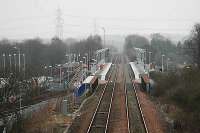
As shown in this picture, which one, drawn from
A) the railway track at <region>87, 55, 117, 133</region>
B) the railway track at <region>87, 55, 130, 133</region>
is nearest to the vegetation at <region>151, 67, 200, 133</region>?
the railway track at <region>87, 55, 130, 133</region>

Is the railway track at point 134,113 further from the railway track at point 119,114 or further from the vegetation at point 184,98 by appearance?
the vegetation at point 184,98

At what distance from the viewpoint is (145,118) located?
17656 mm

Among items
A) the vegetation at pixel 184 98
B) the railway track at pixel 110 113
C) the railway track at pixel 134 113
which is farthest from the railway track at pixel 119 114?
the vegetation at pixel 184 98

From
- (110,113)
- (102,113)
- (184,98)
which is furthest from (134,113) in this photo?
(184,98)

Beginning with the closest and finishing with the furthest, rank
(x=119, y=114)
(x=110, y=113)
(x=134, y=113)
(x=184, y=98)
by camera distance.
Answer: (x=119, y=114) < (x=110, y=113) < (x=134, y=113) < (x=184, y=98)

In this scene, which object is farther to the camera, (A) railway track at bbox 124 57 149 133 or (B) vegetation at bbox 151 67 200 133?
(B) vegetation at bbox 151 67 200 133

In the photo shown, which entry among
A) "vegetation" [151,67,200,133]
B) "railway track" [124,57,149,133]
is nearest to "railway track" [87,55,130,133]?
"railway track" [124,57,149,133]

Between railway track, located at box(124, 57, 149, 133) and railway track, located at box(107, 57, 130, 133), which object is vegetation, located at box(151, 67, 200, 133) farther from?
railway track, located at box(107, 57, 130, 133)

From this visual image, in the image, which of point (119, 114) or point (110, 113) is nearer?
point (119, 114)

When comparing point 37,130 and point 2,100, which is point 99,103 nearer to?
point 37,130

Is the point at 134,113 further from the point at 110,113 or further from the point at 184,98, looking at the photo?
the point at 184,98

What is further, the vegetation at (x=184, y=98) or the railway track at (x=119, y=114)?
the vegetation at (x=184, y=98)

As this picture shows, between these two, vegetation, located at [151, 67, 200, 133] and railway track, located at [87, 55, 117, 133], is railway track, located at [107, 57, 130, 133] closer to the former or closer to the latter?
railway track, located at [87, 55, 117, 133]

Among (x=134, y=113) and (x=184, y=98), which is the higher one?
(x=184, y=98)
